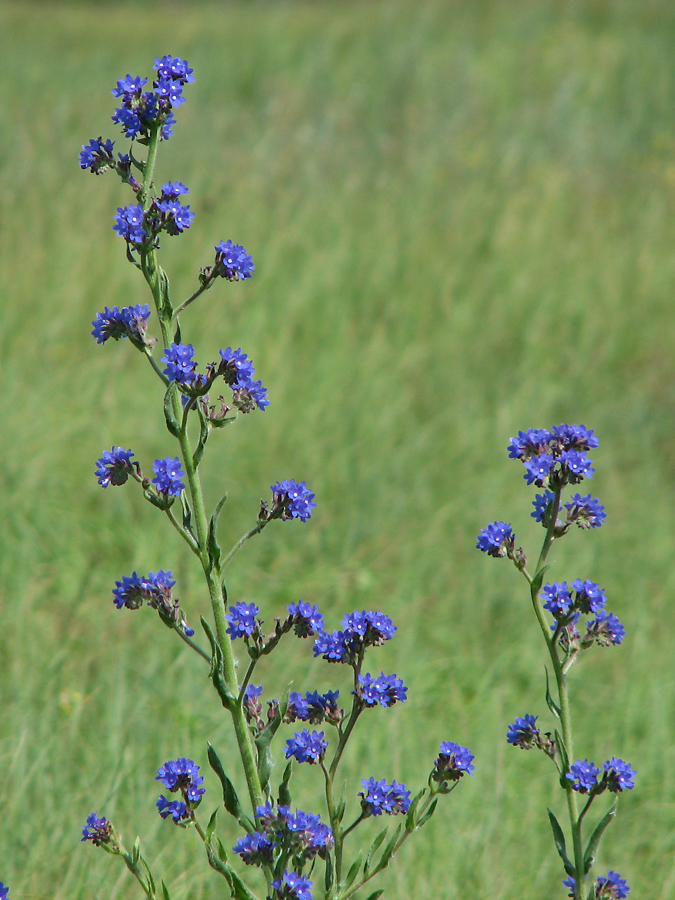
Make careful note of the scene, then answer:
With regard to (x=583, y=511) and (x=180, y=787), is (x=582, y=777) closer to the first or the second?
(x=583, y=511)

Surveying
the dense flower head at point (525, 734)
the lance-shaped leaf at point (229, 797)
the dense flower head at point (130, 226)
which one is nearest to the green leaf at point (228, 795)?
the lance-shaped leaf at point (229, 797)

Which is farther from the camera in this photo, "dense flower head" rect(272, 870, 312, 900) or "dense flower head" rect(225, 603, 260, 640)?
"dense flower head" rect(225, 603, 260, 640)

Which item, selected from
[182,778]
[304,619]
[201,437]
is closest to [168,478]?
[201,437]

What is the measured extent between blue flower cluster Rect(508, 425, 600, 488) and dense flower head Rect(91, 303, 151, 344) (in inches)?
23.5

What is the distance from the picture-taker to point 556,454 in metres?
1.38

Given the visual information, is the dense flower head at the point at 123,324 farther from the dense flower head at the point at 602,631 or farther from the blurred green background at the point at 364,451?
the blurred green background at the point at 364,451

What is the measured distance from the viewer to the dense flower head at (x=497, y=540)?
1398 millimetres

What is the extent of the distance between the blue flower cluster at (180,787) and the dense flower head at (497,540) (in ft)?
1.82

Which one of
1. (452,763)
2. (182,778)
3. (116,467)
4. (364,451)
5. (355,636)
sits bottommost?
(182,778)

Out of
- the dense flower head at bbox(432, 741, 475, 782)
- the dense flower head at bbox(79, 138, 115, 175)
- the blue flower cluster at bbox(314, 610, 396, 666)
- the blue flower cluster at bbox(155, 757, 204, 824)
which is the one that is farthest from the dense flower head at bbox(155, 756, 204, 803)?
the dense flower head at bbox(79, 138, 115, 175)

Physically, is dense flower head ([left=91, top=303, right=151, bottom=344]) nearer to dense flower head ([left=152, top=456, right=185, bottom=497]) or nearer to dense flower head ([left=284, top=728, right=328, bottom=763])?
dense flower head ([left=152, top=456, right=185, bottom=497])

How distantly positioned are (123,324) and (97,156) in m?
0.28

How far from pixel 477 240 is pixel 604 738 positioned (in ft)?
13.7

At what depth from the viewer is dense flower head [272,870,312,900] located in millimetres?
1154
